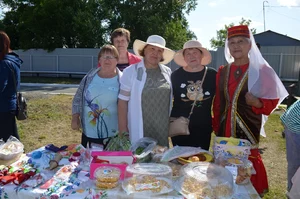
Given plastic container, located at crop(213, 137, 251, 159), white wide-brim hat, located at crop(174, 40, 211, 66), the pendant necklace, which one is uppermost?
white wide-brim hat, located at crop(174, 40, 211, 66)

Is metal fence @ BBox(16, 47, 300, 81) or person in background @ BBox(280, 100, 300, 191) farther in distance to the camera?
metal fence @ BBox(16, 47, 300, 81)

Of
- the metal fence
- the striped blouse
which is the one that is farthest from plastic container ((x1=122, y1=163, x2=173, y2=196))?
the metal fence

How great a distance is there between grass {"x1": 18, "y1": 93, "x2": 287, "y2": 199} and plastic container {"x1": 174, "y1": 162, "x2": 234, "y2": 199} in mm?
1963

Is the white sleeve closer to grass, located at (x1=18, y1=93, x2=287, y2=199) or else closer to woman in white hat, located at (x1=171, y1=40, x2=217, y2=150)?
woman in white hat, located at (x1=171, y1=40, x2=217, y2=150)

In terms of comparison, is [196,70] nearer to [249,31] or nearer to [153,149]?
[249,31]

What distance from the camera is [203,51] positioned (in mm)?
2832

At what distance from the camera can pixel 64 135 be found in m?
5.75

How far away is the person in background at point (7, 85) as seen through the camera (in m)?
3.05

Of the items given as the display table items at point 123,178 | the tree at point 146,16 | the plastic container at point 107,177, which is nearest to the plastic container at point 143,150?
the display table items at point 123,178

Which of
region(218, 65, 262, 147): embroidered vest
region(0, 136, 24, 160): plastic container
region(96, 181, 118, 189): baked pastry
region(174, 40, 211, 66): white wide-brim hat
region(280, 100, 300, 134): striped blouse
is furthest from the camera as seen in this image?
region(174, 40, 211, 66): white wide-brim hat

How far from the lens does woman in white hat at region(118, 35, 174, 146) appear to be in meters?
2.61

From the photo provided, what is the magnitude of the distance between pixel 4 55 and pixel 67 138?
2813mm

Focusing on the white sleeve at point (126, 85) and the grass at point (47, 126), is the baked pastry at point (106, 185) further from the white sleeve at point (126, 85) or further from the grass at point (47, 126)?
the grass at point (47, 126)

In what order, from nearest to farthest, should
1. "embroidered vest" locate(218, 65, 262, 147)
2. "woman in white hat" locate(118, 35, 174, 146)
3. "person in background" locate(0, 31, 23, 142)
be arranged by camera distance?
"embroidered vest" locate(218, 65, 262, 147) < "woman in white hat" locate(118, 35, 174, 146) < "person in background" locate(0, 31, 23, 142)
